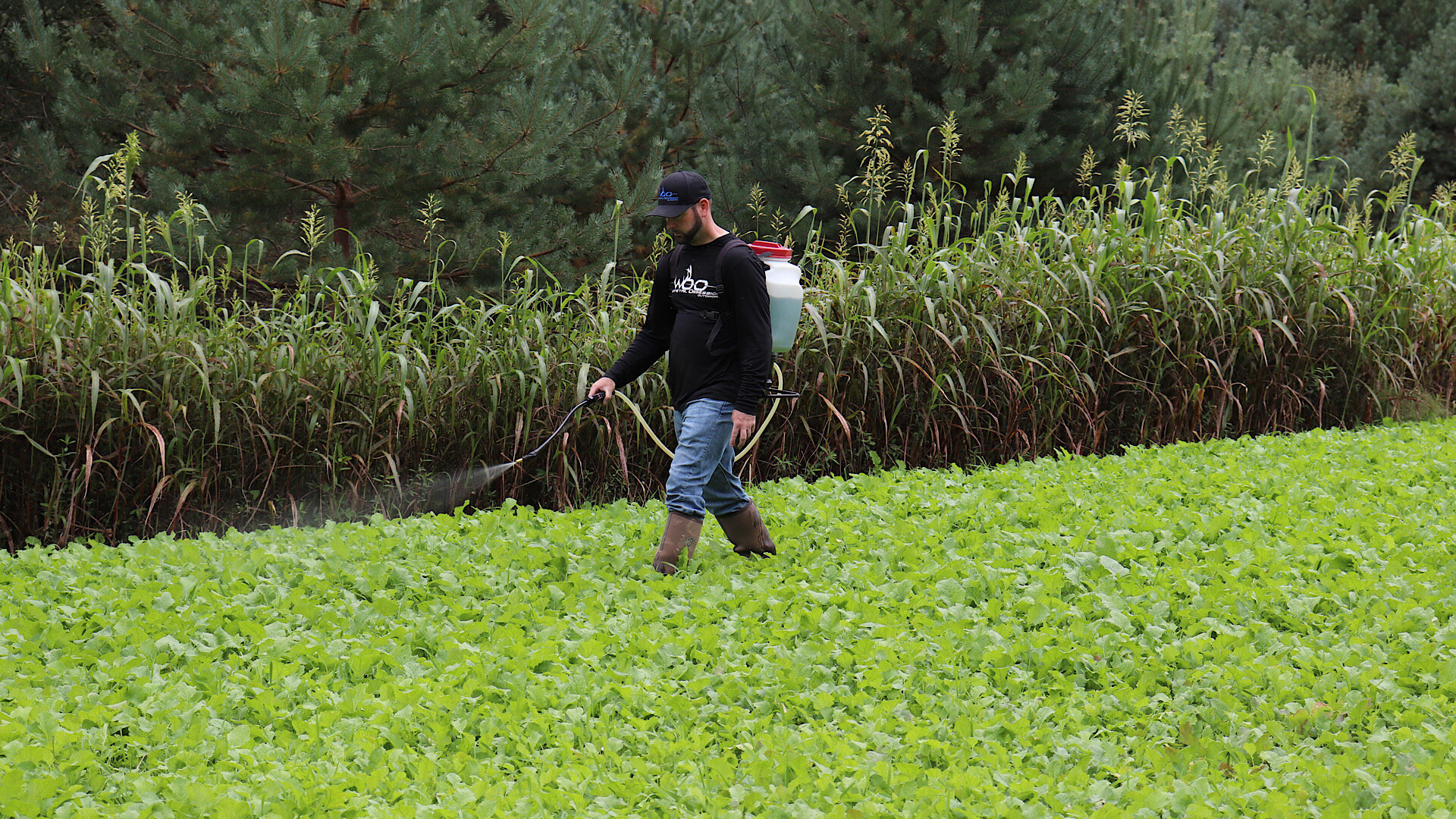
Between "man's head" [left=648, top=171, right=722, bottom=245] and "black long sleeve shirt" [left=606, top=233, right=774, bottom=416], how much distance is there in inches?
2.1

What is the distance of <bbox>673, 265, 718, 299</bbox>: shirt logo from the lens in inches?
189

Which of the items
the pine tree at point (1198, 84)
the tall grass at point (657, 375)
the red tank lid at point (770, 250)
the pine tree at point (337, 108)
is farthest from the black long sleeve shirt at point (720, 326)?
the pine tree at point (1198, 84)

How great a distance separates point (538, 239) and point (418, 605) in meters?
8.46

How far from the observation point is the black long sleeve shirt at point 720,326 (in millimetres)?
4758

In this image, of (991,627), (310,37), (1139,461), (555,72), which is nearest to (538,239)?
(555,72)

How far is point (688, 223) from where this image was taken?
4824mm

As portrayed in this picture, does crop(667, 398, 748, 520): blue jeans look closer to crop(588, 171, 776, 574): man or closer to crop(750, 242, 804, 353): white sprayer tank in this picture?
crop(588, 171, 776, 574): man

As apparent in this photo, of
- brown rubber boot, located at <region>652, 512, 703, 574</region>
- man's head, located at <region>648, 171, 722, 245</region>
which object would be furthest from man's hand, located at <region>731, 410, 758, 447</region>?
man's head, located at <region>648, 171, 722, 245</region>

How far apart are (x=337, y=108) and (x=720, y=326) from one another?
272 inches

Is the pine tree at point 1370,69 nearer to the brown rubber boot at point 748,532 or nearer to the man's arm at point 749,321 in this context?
the brown rubber boot at point 748,532

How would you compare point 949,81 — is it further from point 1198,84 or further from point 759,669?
point 759,669

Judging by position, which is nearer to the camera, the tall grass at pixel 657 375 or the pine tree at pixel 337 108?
the tall grass at pixel 657 375

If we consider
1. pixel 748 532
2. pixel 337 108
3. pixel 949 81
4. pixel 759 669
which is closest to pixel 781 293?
pixel 748 532

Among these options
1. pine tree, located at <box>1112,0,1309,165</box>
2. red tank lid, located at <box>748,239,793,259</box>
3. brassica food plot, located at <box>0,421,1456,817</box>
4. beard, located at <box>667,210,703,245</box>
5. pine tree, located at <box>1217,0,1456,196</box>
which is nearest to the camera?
brassica food plot, located at <box>0,421,1456,817</box>
